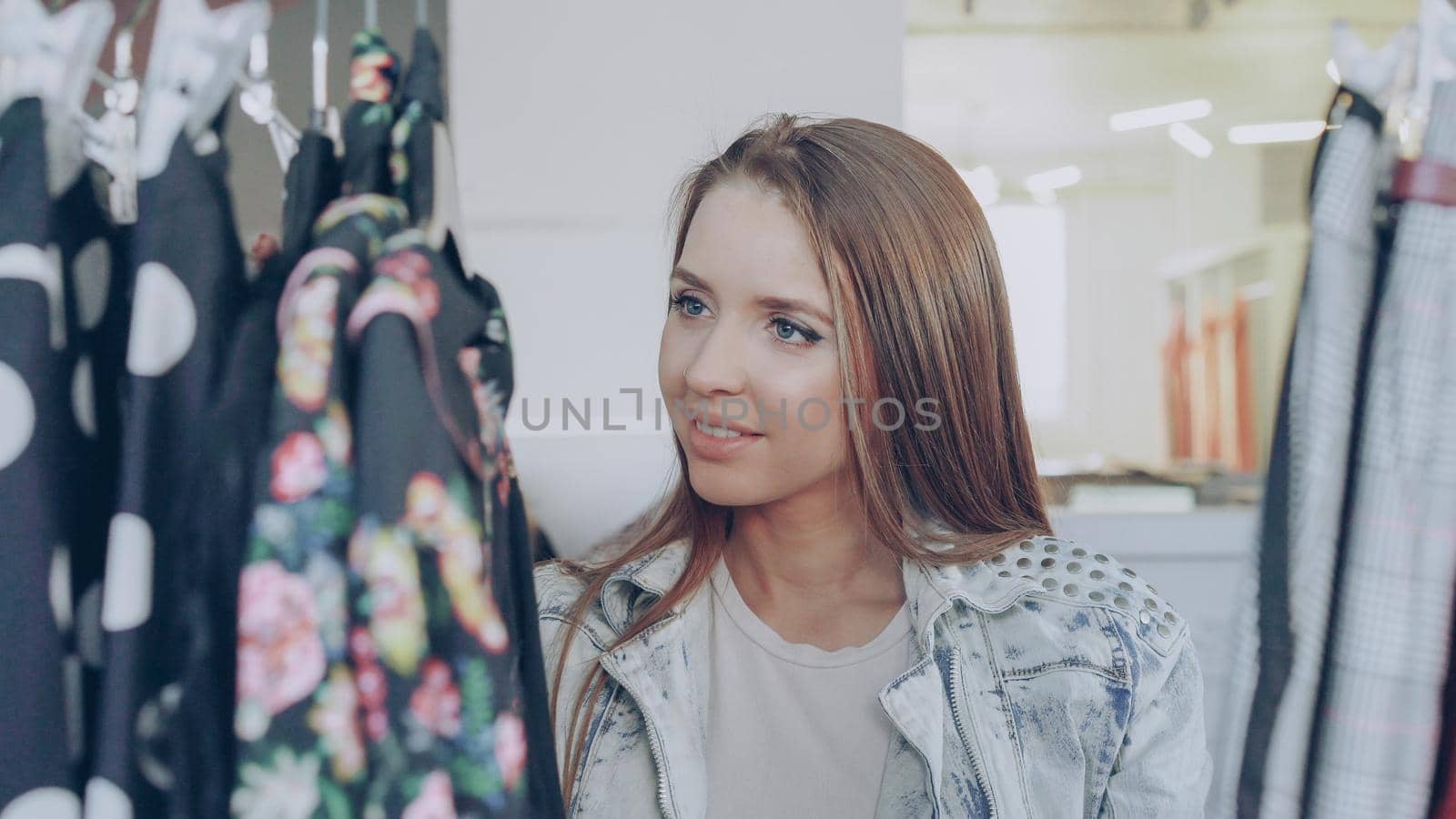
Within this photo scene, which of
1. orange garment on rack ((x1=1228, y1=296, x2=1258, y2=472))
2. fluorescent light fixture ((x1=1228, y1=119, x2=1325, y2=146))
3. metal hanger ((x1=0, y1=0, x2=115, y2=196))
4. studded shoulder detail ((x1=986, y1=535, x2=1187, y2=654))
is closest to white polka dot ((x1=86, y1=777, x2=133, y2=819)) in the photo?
metal hanger ((x1=0, y1=0, x2=115, y2=196))

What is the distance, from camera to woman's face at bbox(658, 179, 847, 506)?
1214 mm

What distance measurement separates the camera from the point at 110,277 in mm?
725

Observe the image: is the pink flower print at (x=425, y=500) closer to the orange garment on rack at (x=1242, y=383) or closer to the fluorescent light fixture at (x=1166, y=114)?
the orange garment on rack at (x=1242, y=383)

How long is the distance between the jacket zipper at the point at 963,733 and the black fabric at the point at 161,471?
80 cm

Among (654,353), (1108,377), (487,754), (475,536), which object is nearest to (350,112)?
(475,536)

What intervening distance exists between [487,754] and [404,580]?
11 centimetres

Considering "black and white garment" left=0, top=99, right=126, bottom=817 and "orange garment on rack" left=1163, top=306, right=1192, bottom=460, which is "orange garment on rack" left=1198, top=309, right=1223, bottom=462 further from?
"black and white garment" left=0, top=99, right=126, bottom=817

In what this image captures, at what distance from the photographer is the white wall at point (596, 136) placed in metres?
2.00

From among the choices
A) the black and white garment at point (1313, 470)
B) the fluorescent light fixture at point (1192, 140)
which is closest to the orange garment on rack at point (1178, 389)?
the fluorescent light fixture at point (1192, 140)

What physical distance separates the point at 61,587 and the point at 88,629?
5 centimetres

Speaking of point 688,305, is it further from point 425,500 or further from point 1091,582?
point 425,500

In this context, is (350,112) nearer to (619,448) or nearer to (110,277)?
(110,277)

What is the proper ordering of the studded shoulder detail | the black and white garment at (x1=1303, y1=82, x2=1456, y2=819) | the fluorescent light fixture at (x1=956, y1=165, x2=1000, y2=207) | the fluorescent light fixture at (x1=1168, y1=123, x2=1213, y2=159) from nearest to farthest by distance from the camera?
1. the black and white garment at (x1=1303, y1=82, x2=1456, y2=819)
2. the studded shoulder detail
3. the fluorescent light fixture at (x1=1168, y1=123, x2=1213, y2=159)
4. the fluorescent light fixture at (x1=956, y1=165, x2=1000, y2=207)

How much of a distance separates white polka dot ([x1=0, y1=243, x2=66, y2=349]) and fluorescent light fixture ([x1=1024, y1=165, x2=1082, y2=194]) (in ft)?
18.5
